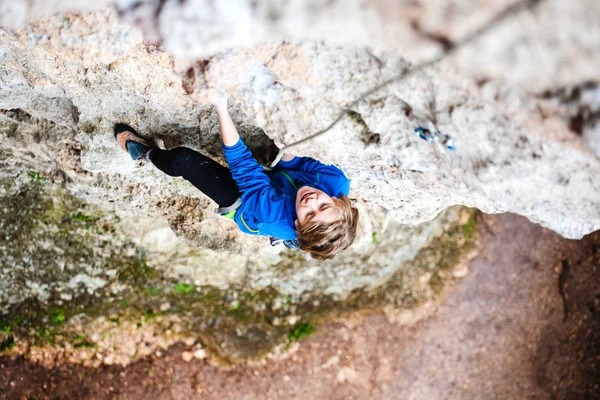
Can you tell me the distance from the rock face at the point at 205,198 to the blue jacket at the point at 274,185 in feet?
0.56

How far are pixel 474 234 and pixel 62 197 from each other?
407cm

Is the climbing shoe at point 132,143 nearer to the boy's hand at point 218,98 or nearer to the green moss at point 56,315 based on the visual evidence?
the boy's hand at point 218,98

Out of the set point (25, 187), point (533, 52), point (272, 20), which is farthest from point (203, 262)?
point (533, 52)

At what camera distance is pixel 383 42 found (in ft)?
5.08

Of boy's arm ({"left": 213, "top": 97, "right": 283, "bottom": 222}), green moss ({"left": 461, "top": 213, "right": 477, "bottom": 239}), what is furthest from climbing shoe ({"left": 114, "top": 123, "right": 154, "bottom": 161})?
green moss ({"left": 461, "top": 213, "right": 477, "bottom": 239})

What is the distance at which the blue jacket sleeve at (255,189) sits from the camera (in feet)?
7.86

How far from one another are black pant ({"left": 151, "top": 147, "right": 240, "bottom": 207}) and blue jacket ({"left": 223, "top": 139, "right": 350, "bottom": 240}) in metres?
0.12

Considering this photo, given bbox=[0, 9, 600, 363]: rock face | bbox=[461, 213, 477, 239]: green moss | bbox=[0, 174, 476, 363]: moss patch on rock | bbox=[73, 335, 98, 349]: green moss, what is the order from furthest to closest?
bbox=[461, 213, 477, 239]: green moss < bbox=[73, 335, 98, 349]: green moss < bbox=[0, 174, 476, 363]: moss patch on rock < bbox=[0, 9, 600, 363]: rock face

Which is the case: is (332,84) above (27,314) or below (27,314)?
above

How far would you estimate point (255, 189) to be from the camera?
2.46 m

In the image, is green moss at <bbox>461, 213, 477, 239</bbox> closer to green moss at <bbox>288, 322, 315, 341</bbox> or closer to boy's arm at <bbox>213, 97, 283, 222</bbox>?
green moss at <bbox>288, 322, 315, 341</bbox>

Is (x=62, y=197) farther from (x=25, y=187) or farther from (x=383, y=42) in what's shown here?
(x=383, y=42)

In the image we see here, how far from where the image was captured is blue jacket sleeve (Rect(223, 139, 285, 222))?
7.86 ft

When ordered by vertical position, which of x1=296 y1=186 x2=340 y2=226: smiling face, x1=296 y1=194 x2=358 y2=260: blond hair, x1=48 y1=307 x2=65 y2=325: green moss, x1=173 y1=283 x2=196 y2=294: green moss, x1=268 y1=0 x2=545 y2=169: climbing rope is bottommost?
x1=48 y1=307 x2=65 y2=325: green moss
